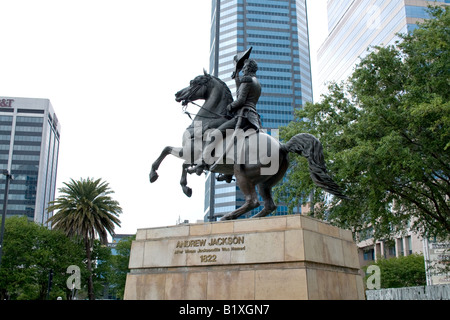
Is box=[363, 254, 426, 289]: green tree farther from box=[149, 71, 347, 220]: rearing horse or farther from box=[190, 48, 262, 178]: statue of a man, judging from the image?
box=[190, 48, 262, 178]: statue of a man

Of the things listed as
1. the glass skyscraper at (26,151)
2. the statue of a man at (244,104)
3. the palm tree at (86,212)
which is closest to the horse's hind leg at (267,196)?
the statue of a man at (244,104)

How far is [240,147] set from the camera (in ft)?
34.2

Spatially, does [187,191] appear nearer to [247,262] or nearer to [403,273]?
[247,262]

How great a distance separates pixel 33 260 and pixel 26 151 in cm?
9418

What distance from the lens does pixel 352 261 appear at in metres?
10.1

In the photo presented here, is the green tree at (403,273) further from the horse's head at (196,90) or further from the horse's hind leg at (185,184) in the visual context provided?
the horse's head at (196,90)

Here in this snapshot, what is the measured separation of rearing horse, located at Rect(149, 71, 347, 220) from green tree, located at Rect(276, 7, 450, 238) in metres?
10.0

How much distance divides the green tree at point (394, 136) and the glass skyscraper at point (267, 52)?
345 feet

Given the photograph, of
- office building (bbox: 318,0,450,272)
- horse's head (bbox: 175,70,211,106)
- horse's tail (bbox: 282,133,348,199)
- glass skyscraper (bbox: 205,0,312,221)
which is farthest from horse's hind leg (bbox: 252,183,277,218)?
glass skyscraper (bbox: 205,0,312,221)

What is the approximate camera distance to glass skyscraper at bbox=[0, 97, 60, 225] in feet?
419

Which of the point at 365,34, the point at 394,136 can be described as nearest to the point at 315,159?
the point at 394,136
